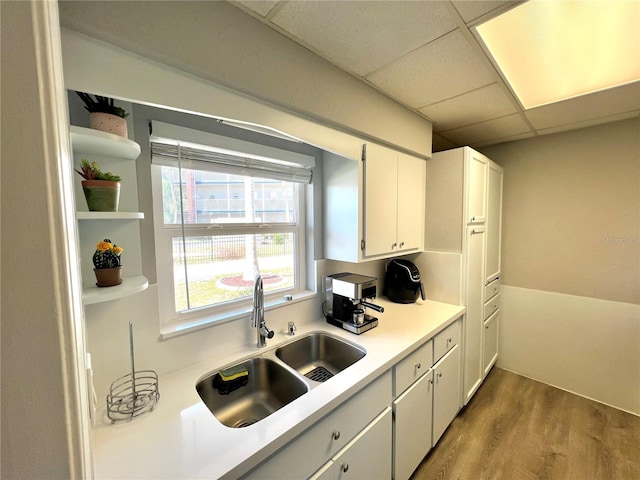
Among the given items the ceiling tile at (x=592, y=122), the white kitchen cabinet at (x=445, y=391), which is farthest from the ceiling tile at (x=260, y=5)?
the ceiling tile at (x=592, y=122)

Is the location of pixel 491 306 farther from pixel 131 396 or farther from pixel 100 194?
pixel 100 194

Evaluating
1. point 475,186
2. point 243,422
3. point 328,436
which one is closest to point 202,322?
point 243,422

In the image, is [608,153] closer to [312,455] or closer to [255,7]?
[255,7]

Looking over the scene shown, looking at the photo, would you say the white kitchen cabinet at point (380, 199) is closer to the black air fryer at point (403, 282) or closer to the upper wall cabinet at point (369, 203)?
the upper wall cabinet at point (369, 203)

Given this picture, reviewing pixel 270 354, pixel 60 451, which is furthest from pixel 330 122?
pixel 60 451

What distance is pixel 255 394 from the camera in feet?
4.14

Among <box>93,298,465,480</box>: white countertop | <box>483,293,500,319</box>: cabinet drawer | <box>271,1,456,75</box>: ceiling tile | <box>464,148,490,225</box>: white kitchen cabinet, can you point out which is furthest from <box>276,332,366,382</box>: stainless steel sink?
<box>483,293,500,319</box>: cabinet drawer

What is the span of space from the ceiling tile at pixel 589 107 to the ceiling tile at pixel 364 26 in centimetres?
129

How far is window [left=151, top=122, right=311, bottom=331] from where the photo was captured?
1224mm

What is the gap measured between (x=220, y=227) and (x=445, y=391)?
1.78 meters

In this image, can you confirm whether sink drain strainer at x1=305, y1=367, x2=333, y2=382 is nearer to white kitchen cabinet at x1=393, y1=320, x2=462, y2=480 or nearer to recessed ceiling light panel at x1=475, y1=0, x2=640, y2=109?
white kitchen cabinet at x1=393, y1=320, x2=462, y2=480

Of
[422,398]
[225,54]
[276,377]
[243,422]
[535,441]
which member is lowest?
[535,441]

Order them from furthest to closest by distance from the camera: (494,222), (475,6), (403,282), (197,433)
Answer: (494,222)
(403,282)
(475,6)
(197,433)

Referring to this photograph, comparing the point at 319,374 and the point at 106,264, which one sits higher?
the point at 106,264
